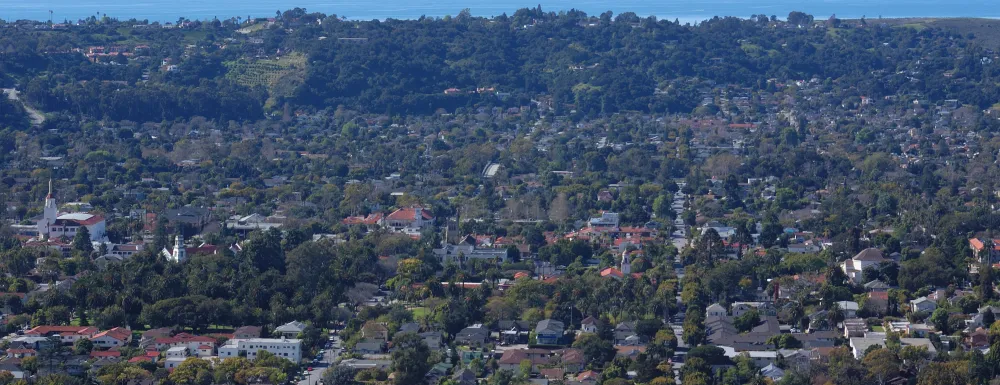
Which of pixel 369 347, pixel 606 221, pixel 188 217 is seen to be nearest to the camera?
pixel 369 347

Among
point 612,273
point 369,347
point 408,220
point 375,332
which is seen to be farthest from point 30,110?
point 369,347

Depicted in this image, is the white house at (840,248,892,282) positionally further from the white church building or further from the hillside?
the hillside

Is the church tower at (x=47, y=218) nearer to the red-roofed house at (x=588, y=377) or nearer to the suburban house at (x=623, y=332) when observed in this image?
the suburban house at (x=623, y=332)

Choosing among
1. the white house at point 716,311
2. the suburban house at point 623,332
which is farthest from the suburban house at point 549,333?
the white house at point 716,311

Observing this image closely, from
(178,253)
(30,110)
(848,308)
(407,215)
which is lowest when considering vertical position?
(30,110)

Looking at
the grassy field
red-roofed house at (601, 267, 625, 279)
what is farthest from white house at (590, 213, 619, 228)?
the grassy field

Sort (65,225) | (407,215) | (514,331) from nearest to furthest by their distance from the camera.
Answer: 1. (514,331)
2. (65,225)
3. (407,215)

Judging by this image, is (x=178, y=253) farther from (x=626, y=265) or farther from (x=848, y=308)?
(x=848, y=308)
